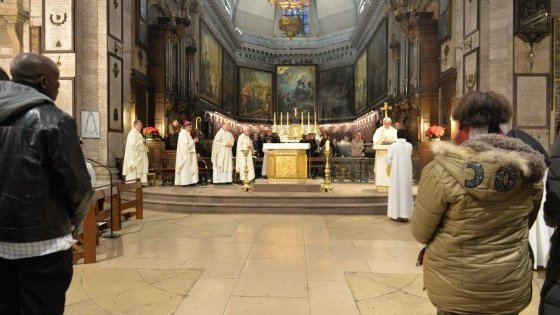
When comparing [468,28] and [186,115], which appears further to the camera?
[186,115]

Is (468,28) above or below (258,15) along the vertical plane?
below

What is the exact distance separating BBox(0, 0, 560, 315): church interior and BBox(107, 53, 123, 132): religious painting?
63 millimetres

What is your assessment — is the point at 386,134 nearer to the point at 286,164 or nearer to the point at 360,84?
the point at 286,164

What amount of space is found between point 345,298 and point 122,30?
1172 cm

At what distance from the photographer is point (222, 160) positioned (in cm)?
1263

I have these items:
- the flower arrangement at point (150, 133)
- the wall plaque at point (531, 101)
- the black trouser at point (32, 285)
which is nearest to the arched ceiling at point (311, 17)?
the flower arrangement at point (150, 133)

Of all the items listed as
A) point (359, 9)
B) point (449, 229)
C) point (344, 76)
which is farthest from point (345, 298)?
point (359, 9)

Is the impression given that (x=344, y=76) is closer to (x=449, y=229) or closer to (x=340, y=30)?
(x=340, y=30)

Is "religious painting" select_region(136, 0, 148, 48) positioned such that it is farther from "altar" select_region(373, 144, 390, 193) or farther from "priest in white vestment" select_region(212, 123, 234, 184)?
"altar" select_region(373, 144, 390, 193)

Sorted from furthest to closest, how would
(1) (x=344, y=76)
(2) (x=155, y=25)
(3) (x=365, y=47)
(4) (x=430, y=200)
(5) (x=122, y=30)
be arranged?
(1) (x=344, y=76) → (3) (x=365, y=47) → (2) (x=155, y=25) → (5) (x=122, y=30) → (4) (x=430, y=200)

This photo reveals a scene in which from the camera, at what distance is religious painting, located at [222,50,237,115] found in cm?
2497

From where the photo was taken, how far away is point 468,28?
1130cm

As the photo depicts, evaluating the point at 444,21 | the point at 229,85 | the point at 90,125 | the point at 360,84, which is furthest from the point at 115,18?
the point at 360,84

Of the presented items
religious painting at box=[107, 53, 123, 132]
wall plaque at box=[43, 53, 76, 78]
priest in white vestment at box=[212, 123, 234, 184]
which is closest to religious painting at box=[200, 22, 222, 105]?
religious painting at box=[107, 53, 123, 132]
